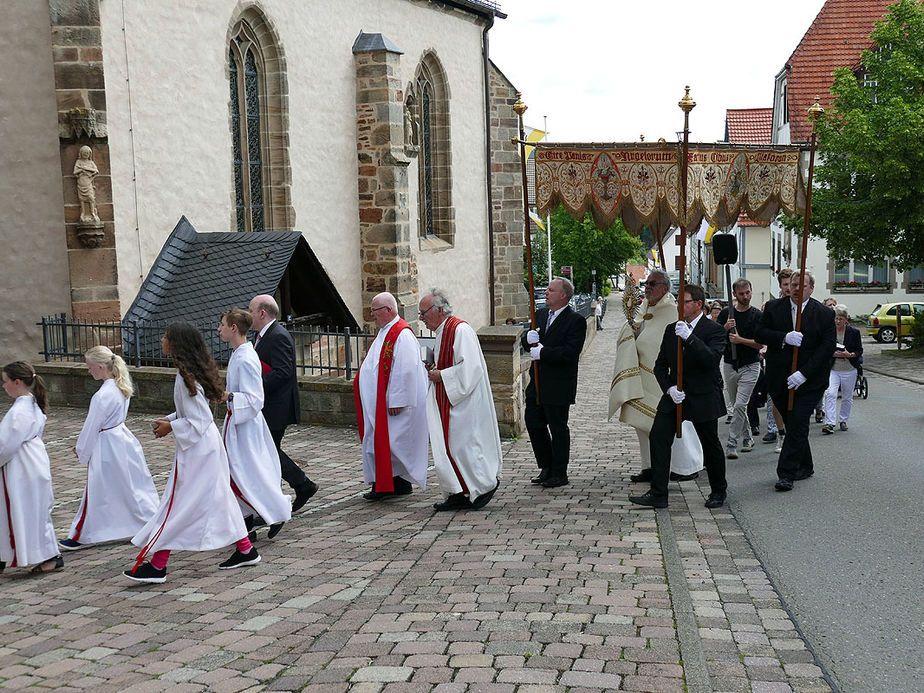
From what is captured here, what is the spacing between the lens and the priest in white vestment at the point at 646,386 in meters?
9.17

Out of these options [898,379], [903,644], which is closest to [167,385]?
[903,644]

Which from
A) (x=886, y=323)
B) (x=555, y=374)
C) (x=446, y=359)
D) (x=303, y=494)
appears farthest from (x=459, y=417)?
(x=886, y=323)

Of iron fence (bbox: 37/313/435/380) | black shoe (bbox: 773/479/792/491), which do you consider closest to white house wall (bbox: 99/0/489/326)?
iron fence (bbox: 37/313/435/380)

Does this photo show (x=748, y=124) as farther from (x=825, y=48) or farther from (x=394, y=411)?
(x=394, y=411)

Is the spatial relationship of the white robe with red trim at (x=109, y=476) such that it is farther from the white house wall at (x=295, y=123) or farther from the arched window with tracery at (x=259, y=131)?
the arched window with tracery at (x=259, y=131)

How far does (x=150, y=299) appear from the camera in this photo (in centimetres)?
1545

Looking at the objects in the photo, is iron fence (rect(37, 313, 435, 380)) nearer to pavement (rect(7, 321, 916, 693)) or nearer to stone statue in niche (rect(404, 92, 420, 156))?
pavement (rect(7, 321, 916, 693))

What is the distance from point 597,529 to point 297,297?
1002 centimetres

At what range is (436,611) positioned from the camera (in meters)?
5.54

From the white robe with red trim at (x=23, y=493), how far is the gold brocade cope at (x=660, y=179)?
6.26 metres

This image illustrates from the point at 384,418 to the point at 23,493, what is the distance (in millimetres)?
3036

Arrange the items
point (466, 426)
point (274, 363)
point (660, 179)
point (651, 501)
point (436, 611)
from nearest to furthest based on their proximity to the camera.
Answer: point (436, 611) → point (274, 363) → point (651, 501) → point (466, 426) → point (660, 179)

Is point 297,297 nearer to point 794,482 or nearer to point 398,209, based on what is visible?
point 398,209

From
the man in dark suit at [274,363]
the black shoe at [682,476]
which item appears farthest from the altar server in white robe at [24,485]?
the black shoe at [682,476]
